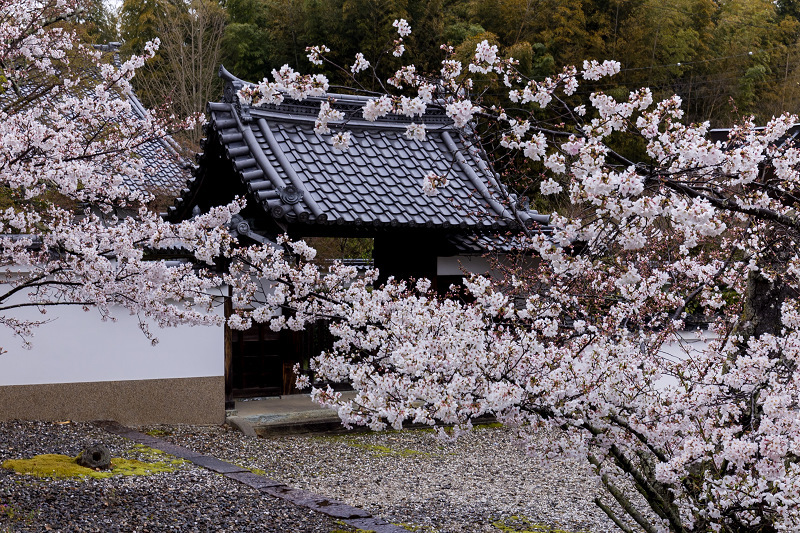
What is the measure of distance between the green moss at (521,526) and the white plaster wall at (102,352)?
12.5 feet

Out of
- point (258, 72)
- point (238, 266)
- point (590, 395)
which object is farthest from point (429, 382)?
point (258, 72)

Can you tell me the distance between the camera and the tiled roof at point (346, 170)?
8617 millimetres

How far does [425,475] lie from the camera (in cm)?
673

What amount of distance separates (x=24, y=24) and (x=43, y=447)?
3195 millimetres

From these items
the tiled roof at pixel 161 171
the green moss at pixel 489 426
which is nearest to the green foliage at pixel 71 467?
the green moss at pixel 489 426

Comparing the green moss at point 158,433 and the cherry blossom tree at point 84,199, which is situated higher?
the cherry blossom tree at point 84,199

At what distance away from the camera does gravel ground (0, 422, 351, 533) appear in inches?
180

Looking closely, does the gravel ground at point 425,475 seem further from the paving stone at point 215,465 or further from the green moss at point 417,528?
the paving stone at point 215,465

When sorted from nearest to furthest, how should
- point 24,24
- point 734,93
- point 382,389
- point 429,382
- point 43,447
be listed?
point 429,382
point 382,389
point 24,24
point 43,447
point 734,93

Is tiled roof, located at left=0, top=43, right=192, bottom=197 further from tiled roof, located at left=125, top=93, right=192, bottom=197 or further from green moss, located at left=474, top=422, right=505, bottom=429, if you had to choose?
green moss, located at left=474, top=422, right=505, bottom=429

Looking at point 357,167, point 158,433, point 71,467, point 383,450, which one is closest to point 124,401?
point 158,433

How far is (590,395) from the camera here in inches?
128

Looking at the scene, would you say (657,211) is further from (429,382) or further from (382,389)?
(382,389)

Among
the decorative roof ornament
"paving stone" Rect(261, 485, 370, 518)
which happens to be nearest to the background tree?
the decorative roof ornament
